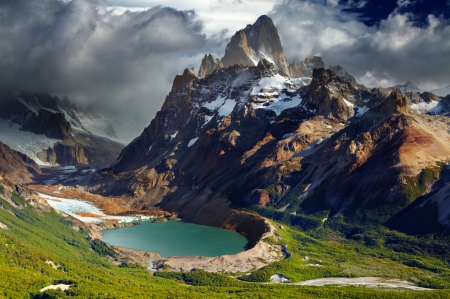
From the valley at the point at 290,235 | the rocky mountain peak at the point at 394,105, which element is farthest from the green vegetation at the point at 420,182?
the rocky mountain peak at the point at 394,105

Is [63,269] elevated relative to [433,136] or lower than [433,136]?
lower

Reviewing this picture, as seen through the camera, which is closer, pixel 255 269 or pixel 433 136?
pixel 255 269

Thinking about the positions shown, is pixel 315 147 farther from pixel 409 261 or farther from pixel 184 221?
pixel 409 261

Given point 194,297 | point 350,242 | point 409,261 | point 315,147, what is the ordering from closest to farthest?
point 194,297
point 409,261
point 350,242
point 315,147

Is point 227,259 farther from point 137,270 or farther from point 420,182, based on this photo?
point 420,182

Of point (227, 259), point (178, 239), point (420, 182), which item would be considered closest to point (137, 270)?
point (227, 259)

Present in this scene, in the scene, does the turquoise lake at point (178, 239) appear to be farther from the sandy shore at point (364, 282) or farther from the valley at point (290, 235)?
the sandy shore at point (364, 282)

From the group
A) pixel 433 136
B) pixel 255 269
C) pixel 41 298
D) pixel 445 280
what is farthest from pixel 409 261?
pixel 41 298
